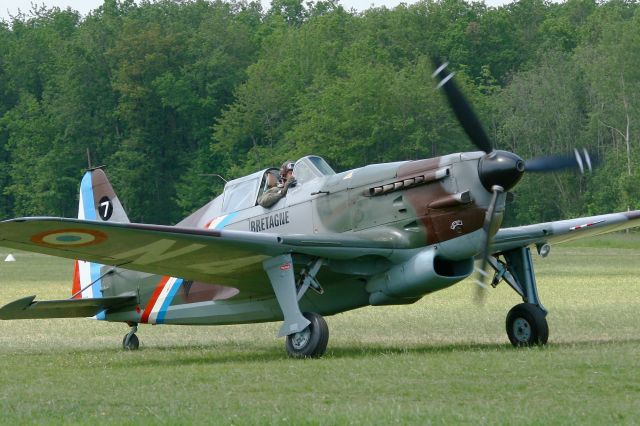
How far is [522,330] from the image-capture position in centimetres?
1448

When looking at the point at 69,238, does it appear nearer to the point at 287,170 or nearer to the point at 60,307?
the point at 60,307

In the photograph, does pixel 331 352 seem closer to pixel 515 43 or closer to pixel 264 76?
pixel 264 76

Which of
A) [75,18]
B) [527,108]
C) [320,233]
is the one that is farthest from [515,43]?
[320,233]

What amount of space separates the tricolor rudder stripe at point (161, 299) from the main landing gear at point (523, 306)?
4.18 meters

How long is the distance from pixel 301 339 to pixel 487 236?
2.33m

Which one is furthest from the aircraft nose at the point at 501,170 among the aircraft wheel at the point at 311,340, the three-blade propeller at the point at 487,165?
the aircraft wheel at the point at 311,340

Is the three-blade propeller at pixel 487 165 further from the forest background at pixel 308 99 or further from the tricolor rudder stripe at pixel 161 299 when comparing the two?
the forest background at pixel 308 99

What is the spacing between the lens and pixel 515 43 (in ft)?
311

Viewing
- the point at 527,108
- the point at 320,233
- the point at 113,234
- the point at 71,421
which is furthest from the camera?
the point at 527,108

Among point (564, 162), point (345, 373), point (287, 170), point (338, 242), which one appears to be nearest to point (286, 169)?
point (287, 170)

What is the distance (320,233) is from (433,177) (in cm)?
162

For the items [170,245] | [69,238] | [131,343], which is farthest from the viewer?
[131,343]

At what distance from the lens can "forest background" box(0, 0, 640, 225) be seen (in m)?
70.3

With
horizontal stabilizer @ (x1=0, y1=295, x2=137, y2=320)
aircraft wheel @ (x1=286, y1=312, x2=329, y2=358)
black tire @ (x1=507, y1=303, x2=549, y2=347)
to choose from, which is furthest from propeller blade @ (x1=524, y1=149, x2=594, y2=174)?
horizontal stabilizer @ (x1=0, y1=295, x2=137, y2=320)
